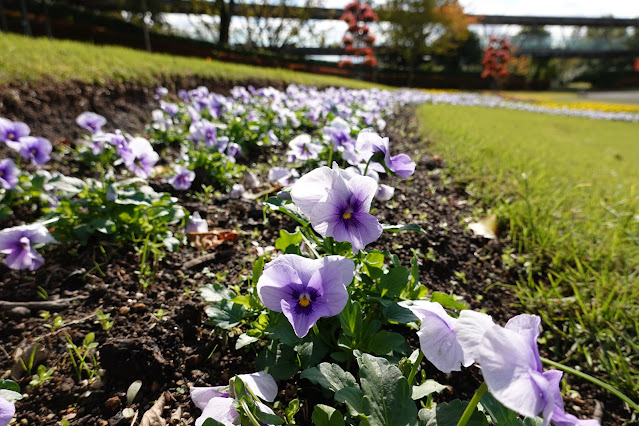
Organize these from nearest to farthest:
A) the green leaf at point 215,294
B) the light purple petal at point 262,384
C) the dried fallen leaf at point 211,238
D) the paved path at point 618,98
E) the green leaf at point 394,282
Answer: the light purple petal at point 262,384, the green leaf at point 394,282, the green leaf at point 215,294, the dried fallen leaf at point 211,238, the paved path at point 618,98

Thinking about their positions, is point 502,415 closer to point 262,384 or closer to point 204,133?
point 262,384

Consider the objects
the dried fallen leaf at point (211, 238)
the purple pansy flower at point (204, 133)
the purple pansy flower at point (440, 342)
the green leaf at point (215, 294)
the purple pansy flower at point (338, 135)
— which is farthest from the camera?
the purple pansy flower at point (204, 133)

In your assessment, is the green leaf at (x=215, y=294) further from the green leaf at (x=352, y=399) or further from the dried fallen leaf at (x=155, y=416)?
the green leaf at (x=352, y=399)

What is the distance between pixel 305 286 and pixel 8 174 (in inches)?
78.1

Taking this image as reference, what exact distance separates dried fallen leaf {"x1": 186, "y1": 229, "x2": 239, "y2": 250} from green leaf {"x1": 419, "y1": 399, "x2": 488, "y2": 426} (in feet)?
4.50

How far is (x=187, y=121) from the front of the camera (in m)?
4.32

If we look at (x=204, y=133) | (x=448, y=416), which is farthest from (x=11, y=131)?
(x=448, y=416)

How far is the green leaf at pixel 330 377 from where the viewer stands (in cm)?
93

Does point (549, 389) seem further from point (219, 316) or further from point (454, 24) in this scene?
point (454, 24)

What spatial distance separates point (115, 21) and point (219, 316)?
911 inches

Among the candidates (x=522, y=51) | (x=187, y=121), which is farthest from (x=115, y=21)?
(x=522, y=51)

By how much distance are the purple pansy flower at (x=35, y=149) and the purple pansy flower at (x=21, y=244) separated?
75 centimetres

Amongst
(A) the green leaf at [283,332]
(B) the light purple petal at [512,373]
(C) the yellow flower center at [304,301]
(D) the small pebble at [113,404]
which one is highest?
(B) the light purple petal at [512,373]

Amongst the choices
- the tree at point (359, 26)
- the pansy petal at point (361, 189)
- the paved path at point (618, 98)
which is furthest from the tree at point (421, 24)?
the pansy petal at point (361, 189)
